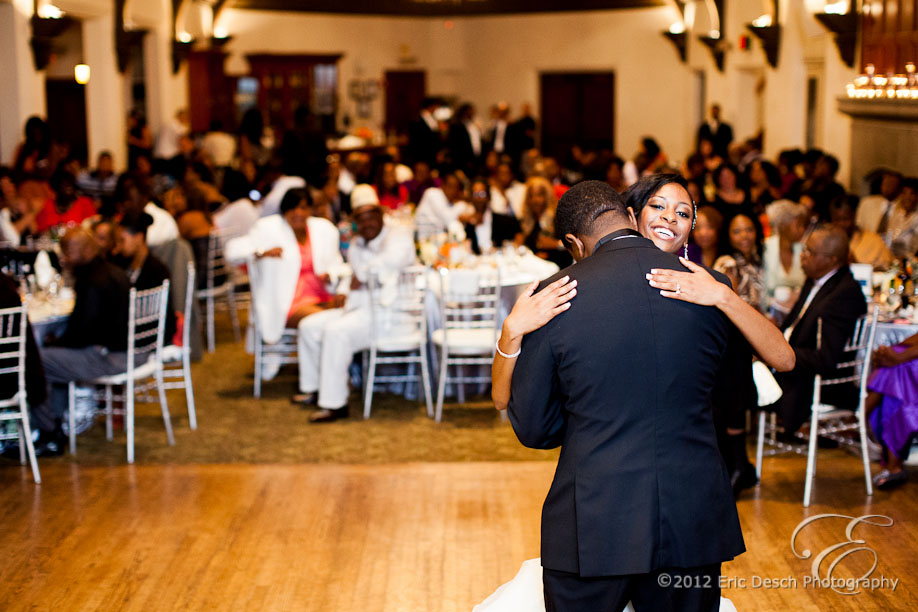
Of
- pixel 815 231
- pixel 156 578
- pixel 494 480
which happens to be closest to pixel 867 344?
pixel 815 231

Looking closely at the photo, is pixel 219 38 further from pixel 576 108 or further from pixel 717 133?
pixel 717 133

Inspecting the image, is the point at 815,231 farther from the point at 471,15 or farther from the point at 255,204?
the point at 471,15

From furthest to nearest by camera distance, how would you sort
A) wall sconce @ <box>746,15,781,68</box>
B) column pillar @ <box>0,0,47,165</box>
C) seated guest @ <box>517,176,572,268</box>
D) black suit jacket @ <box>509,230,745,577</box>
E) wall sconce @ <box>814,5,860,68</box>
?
wall sconce @ <box>746,15,781,68</box>
column pillar @ <box>0,0,47,165</box>
wall sconce @ <box>814,5,860,68</box>
seated guest @ <box>517,176,572,268</box>
black suit jacket @ <box>509,230,745,577</box>

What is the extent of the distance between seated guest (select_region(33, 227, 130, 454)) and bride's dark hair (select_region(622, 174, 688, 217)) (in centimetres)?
330

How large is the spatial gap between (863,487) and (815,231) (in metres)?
1.21

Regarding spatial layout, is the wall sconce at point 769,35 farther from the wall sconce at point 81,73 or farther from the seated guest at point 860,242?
the wall sconce at point 81,73

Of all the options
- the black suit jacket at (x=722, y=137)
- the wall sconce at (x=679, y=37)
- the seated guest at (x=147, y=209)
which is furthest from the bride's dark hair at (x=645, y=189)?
the wall sconce at (x=679, y=37)

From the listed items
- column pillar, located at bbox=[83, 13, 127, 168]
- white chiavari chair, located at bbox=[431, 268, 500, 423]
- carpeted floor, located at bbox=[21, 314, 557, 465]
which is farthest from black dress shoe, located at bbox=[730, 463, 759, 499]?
column pillar, located at bbox=[83, 13, 127, 168]

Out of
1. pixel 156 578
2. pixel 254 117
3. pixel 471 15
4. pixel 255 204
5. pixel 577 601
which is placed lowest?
pixel 156 578

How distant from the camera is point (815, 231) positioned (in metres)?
4.59

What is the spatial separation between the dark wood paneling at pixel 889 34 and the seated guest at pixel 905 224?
51.9 inches

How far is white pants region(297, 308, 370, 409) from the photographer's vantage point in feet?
20.0

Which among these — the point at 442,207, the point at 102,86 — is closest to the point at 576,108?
the point at 102,86

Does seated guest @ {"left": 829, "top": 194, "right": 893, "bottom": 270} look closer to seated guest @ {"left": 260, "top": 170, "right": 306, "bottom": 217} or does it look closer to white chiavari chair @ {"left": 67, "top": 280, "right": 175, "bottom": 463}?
white chiavari chair @ {"left": 67, "top": 280, "right": 175, "bottom": 463}
